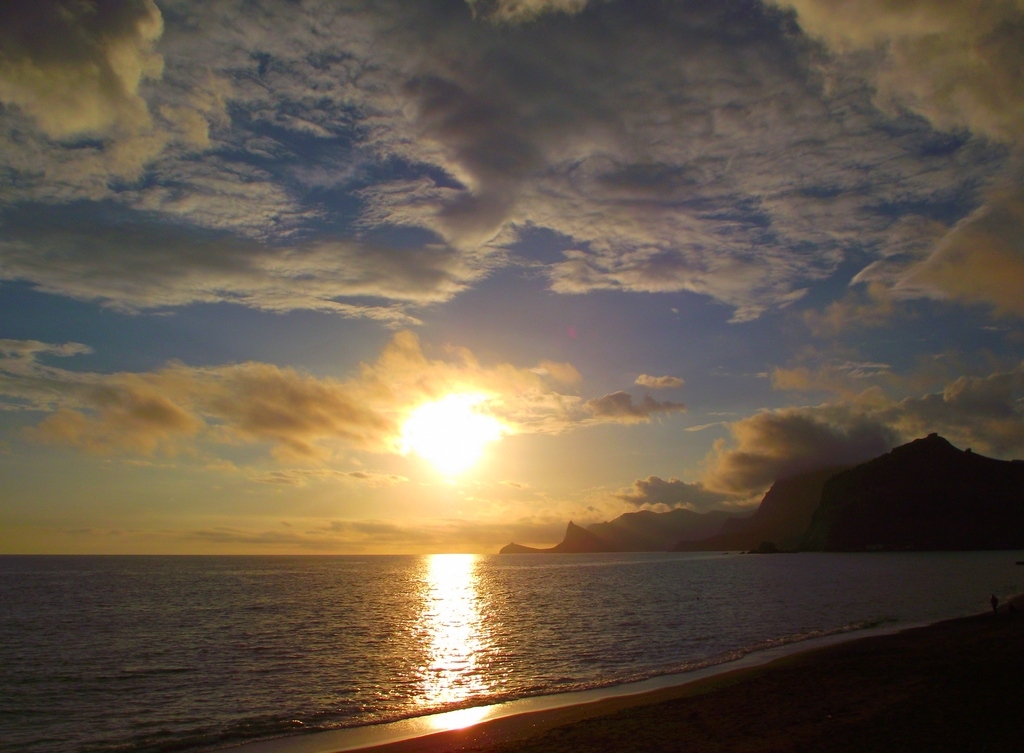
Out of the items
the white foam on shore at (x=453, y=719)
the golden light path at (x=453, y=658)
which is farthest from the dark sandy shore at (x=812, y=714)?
the golden light path at (x=453, y=658)

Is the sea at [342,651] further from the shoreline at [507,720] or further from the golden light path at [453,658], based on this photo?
the shoreline at [507,720]

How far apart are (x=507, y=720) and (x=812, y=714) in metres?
11.4

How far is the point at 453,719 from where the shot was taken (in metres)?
25.3

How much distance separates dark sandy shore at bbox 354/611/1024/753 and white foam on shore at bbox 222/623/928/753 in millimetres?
1119

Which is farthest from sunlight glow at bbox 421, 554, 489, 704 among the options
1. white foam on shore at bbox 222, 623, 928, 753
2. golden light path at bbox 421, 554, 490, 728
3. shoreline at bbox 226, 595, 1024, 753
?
shoreline at bbox 226, 595, 1024, 753

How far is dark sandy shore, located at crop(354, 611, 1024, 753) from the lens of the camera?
17.8 m

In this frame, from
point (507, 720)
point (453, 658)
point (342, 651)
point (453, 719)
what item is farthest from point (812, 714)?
point (342, 651)

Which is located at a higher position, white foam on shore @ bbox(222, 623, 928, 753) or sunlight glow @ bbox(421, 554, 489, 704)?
white foam on shore @ bbox(222, 623, 928, 753)

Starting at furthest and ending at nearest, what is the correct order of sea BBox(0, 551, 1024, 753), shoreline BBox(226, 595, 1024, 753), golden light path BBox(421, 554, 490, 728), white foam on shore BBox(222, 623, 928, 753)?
golden light path BBox(421, 554, 490, 728) < sea BBox(0, 551, 1024, 753) < white foam on shore BBox(222, 623, 928, 753) < shoreline BBox(226, 595, 1024, 753)

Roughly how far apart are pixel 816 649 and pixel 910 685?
1386 cm

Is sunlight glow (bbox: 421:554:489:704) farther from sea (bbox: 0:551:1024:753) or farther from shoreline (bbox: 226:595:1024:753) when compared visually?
shoreline (bbox: 226:595:1024:753)

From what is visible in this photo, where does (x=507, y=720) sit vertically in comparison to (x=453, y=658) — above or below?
above

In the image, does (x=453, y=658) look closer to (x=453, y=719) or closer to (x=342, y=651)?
(x=342, y=651)

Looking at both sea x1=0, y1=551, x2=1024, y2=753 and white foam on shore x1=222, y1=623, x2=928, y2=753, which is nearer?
white foam on shore x1=222, y1=623, x2=928, y2=753
